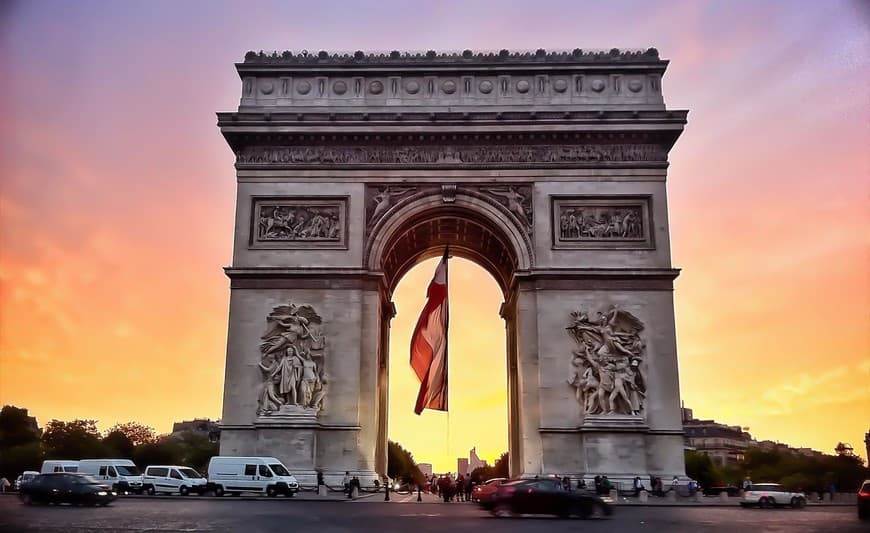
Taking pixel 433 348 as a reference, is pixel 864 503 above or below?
below

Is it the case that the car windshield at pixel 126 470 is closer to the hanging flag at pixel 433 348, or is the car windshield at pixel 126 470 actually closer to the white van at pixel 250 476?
the white van at pixel 250 476

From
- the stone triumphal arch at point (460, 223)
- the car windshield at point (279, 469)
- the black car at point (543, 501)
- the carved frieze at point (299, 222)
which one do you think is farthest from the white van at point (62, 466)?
the black car at point (543, 501)

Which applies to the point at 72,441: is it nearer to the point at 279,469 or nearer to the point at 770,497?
the point at 279,469

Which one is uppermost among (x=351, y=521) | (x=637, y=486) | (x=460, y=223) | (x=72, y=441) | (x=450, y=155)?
(x=450, y=155)

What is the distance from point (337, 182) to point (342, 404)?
8.77 metres

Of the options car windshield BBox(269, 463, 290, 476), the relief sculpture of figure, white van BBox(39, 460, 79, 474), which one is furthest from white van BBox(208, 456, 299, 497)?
the relief sculpture of figure

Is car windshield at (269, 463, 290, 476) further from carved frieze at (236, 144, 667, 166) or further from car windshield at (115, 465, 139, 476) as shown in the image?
carved frieze at (236, 144, 667, 166)

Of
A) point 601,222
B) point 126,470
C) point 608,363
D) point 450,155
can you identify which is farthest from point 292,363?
point 601,222

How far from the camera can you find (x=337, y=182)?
3391 cm

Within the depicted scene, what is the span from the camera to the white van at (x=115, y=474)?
34.4 metres

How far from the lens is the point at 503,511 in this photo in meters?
22.1

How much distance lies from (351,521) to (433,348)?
17.4 m

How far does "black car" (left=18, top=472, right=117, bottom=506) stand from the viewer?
76.1ft

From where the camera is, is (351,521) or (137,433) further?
(137,433)
